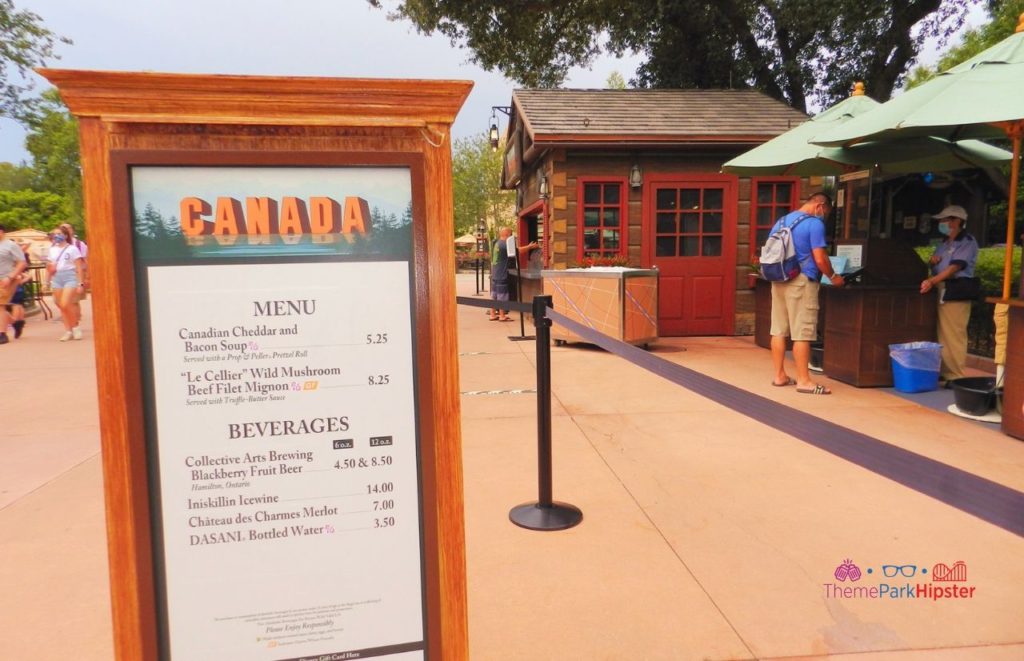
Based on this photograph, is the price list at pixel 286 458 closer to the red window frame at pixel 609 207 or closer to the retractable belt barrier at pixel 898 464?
the retractable belt barrier at pixel 898 464

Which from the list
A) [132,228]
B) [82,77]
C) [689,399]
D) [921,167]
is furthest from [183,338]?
[921,167]

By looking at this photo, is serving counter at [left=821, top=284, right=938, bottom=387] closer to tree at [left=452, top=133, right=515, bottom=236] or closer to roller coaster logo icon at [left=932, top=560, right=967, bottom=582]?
roller coaster logo icon at [left=932, top=560, right=967, bottom=582]

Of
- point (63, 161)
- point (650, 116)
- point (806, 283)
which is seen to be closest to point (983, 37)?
point (650, 116)

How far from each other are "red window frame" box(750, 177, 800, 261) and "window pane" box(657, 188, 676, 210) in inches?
46.1

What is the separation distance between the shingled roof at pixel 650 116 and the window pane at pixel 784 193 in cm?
76

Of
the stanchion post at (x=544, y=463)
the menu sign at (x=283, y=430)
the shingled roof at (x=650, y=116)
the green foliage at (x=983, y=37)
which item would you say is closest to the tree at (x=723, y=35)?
the green foliage at (x=983, y=37)

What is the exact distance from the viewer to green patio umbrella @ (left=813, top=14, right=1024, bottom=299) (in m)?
4.34

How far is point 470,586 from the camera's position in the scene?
9.06 ft

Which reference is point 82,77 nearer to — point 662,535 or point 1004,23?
point 662,535

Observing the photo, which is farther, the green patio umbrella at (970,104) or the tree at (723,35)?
the tree at (723,35)

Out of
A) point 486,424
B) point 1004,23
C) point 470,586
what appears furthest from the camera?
point 1004,23

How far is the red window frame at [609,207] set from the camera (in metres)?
9.70

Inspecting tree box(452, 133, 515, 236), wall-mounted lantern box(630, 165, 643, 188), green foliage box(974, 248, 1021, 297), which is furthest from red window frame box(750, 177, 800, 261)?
tree box(452, 133, 515, 236)

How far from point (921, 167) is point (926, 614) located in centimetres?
658
